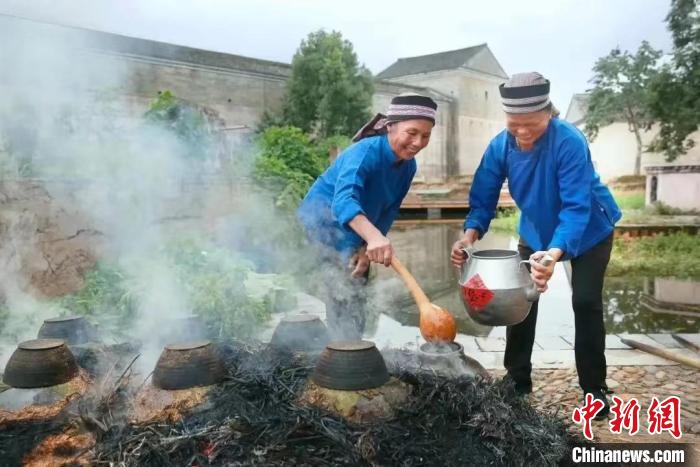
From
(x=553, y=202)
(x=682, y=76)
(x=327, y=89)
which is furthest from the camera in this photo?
(x=327, y=89)

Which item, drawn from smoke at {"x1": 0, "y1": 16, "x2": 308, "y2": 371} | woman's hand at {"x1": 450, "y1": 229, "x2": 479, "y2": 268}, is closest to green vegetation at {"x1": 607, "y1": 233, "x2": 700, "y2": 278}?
woman's hand at {"x1": 450, "y1": 229, "x2": 479, "y2": 268}

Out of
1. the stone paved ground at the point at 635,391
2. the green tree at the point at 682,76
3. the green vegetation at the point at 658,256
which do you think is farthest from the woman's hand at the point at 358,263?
the green tree at the point at 682,76

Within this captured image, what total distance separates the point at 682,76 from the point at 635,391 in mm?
12400

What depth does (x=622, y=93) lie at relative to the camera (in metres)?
23.8

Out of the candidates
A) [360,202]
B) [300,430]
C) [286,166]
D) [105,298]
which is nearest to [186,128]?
[105,298]

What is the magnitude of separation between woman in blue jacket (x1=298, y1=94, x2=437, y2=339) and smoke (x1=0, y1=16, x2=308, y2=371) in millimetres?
1724

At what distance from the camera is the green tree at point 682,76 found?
43.2ft

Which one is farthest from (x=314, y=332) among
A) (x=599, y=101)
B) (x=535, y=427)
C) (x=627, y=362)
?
(x=599, y=101)

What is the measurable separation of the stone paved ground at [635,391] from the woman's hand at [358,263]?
4.76 feet

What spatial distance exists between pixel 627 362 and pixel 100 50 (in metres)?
15.9

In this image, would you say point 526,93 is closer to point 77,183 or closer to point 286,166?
point 77,183

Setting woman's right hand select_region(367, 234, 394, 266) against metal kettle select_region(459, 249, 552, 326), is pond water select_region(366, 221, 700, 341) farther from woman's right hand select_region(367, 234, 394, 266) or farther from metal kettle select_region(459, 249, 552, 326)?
woman's right hand select_region(367, 234, 394, 266)

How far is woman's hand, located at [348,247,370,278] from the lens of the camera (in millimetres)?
3705

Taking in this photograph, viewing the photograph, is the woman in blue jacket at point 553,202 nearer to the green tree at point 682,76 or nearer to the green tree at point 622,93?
the green tree at point 682,76
